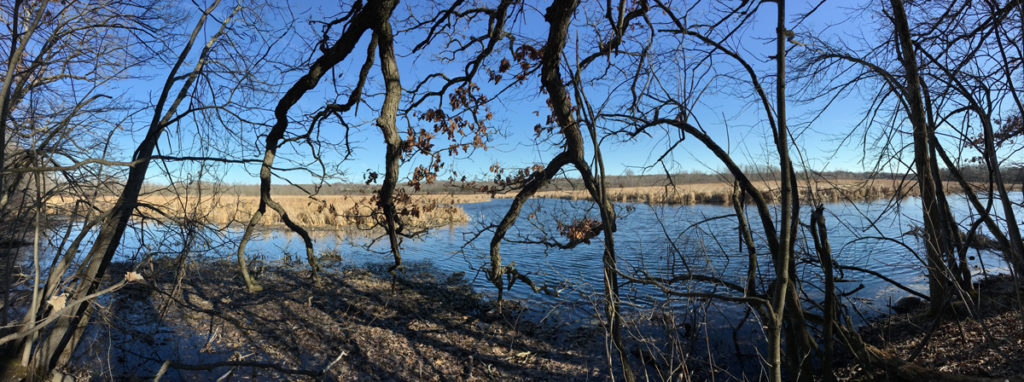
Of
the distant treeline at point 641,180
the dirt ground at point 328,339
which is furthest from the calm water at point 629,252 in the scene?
the dirt ground at point 328,339

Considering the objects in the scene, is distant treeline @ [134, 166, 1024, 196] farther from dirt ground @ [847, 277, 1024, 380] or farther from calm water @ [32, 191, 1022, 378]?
dirt ground @ [847, 277, 1024, 380]

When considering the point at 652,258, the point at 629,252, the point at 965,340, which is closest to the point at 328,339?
the point at 652,258

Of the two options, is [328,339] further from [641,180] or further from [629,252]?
[629,252]

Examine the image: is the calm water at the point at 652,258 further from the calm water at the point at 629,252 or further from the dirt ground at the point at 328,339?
the dirt ground at the point at 328,339

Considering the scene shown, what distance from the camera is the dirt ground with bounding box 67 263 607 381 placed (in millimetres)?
5035

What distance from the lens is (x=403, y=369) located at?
5.12 metres

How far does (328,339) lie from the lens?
583cm

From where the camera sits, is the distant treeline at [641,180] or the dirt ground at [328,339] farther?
the dirt ground at [328,339]

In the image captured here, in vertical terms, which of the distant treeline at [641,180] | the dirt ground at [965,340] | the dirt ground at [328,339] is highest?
the distant treeline at [641,180]

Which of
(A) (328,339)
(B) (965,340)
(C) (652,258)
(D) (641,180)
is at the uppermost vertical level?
(D) (641,180)

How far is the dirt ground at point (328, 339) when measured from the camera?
504 centimetres

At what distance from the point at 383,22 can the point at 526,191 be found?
2.53 meters

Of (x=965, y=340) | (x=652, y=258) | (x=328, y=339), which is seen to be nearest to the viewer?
(x=965, y=340)

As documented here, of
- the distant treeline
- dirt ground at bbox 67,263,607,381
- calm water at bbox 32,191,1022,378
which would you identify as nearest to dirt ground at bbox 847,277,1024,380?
calm water at bbox 32,191,1022,378
